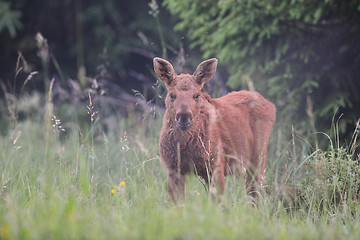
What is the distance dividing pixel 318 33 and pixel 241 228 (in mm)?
4864

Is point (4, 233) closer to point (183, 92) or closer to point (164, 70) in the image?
point (183, 92)

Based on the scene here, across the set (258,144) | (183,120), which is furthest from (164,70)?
(258,144)

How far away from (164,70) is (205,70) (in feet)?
1.47

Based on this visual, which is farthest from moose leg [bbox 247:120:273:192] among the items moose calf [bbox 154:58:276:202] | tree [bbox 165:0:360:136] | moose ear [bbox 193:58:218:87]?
tree [bbox 165:0:360:136]

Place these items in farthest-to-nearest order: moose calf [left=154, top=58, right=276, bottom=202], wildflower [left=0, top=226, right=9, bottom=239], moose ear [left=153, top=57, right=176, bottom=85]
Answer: moose ear [left=153, top=57, right=176, bottom=85]
moose calf [left=154, top=58, right=276, bottom=202]
wildflower [left=0, top=226, right=9, bottom=239]

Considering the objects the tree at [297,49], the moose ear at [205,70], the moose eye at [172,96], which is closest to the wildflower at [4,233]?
the moose eye at [172,96]

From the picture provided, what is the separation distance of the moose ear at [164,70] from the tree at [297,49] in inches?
83.4

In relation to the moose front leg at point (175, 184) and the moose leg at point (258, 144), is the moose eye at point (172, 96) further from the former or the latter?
the moose leg at point (258, 144)

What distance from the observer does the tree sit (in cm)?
645

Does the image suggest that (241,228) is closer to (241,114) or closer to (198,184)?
(198,184)

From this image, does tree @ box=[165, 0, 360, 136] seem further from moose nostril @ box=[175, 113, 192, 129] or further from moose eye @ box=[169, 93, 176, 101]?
moose nostril @ box=[175, 113, 192, 129]

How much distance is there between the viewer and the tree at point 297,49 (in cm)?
645

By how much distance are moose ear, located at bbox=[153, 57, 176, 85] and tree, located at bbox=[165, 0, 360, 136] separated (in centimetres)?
212

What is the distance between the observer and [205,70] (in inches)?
183
